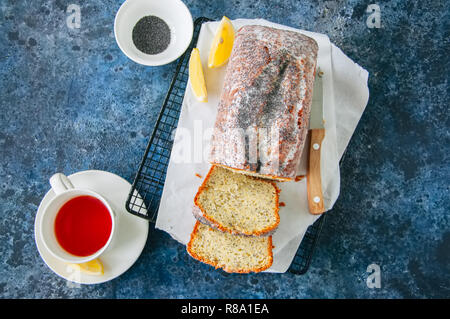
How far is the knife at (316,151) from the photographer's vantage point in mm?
2279

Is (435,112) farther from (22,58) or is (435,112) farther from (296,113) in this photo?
(22,58)

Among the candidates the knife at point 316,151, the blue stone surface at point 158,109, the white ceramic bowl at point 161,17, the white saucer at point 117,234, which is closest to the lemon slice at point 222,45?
the white ceramic bowl at point 161,17

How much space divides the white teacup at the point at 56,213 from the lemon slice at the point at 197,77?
817mm

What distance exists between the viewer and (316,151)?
230 cm

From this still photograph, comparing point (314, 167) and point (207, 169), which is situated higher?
point (314, 167)

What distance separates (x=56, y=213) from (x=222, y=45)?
1.35 metres

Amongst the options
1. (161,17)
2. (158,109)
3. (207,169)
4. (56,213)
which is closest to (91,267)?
(56,213)

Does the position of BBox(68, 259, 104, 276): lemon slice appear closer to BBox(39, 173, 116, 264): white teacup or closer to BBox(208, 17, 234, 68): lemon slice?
BBox(39, 173, 116, 264): white teacup

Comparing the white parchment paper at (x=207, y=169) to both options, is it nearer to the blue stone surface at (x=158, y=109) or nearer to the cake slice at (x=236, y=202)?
the cake slice at (x=236, y=202)

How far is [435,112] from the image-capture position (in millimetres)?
2643

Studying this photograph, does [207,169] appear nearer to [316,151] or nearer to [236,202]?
[236,202]

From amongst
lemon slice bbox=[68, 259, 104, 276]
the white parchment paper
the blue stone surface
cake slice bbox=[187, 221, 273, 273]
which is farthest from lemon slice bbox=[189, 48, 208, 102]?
lemon slice bbox=[68, 259, 104, 276]

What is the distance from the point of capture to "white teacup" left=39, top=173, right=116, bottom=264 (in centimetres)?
209

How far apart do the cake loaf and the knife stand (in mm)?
167
